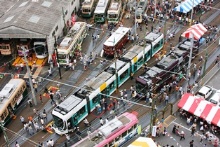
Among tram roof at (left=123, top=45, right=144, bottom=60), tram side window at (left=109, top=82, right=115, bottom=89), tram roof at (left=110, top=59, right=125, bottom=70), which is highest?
tram roof at (left=123, top=45, right=144, bottom=60)

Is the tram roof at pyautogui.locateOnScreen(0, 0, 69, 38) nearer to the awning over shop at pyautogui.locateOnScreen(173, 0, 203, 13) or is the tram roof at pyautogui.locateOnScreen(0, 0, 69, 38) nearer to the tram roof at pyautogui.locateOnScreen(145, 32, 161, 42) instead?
the tram roof at pyautogui.locateOnScreen(145, 32, 161, 42)

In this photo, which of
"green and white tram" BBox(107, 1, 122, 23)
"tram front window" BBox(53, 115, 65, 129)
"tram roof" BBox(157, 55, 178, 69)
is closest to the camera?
"tram front window" BBox(53, 115, 65, 129)

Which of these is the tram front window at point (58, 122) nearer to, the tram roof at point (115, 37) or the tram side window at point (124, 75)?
the tram side window at point (124, 75)

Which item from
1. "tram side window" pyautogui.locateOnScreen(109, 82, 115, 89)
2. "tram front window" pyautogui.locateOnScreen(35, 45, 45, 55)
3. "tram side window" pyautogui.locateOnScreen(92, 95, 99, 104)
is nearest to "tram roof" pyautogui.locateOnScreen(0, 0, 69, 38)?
"tram front window" pyautogui.locateOnScreen(35, 45, 45, 55)

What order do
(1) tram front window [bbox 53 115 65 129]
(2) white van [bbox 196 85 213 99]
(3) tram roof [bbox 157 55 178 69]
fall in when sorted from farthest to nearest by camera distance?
1. (3) tram roof [bbox 157 55 178 69]
2. (2) white van [bbox 196 85 213 99]
3. (1) tram front window [bbox 53 115 65 129]

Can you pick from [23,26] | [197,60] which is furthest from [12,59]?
[197,60]

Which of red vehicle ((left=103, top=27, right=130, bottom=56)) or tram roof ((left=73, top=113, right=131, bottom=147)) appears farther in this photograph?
red vehicle ((left=103, top=27, right=130, bottom=56))

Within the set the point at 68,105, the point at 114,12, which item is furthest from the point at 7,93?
the point at 114,12

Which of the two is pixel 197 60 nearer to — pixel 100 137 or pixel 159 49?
pixel 159 49
